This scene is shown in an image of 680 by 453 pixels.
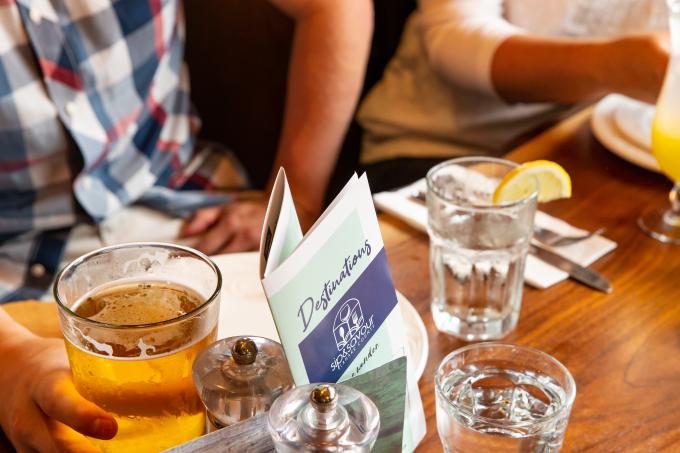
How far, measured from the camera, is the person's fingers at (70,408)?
1.95ft

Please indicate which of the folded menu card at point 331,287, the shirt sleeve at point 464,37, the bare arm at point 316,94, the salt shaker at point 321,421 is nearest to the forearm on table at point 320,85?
the bare arm at point 316,94

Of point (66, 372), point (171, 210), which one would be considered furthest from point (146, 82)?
point (66, 372)

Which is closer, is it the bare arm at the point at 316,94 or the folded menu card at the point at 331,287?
the folded menu card at the point at 331,287

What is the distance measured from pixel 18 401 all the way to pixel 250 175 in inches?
48.7

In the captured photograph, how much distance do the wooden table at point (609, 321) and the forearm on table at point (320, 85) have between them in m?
0.44

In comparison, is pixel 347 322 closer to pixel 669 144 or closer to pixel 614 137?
pixel 669 144

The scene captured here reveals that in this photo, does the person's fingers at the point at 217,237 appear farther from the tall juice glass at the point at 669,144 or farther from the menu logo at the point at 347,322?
the menu logo at the point at 347,322

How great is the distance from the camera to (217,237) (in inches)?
57.1

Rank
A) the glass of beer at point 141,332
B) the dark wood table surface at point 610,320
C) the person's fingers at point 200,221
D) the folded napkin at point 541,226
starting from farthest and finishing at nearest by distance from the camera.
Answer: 1. the person's fingers at point 200,221
2. the folded napkin at point 541,226
3. the dark wood table surface at point 610,320
4. the glass of beer at point 141,332

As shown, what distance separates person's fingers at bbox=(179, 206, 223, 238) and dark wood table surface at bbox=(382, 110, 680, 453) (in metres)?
0.50

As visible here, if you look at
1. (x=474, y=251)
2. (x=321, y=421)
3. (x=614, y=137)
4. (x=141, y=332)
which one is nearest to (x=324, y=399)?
(x=321, y=421)

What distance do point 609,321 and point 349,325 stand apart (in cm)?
41

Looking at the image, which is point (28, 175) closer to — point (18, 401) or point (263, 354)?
point (18, 401)

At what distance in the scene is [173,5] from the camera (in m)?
1.44
